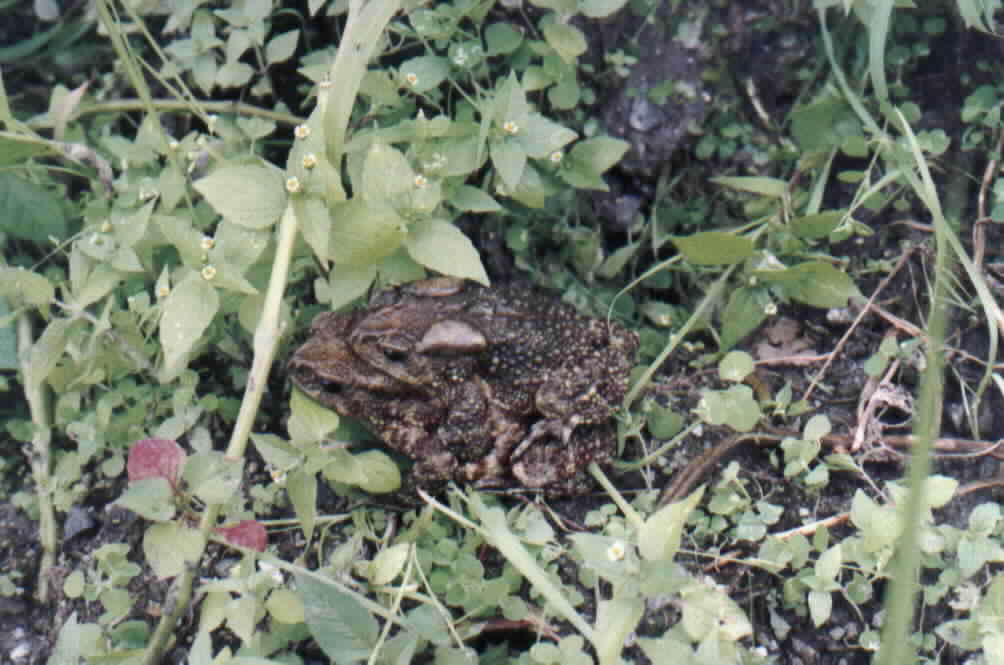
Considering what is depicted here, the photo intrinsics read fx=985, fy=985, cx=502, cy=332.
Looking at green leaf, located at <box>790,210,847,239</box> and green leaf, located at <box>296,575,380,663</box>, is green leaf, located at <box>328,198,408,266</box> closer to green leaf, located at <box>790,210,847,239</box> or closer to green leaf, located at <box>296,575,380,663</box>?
green leaf, located at <box>296,575,380,663</box>

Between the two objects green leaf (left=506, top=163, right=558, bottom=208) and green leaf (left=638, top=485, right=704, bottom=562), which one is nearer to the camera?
green leaf (left=638, top=485, right=704, bottom=562)

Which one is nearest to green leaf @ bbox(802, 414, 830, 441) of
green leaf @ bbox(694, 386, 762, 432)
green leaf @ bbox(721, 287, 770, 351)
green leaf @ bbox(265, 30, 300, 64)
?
green leaf @ bbox(694, 386, 762, 432)

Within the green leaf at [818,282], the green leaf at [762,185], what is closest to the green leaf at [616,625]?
the green leaf at [818,282]

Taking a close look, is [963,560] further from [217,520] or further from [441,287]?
[217,520]

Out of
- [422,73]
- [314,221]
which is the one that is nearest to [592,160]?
[422,73]

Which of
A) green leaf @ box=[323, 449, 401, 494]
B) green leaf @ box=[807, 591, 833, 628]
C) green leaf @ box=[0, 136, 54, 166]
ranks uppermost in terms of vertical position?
green leaf @ box=[0, 136, 54, 166]

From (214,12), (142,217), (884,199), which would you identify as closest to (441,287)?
(142,217)

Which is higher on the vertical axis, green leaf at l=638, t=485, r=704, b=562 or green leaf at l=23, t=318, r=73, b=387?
green leaf at l=638, t=485, r=704, b=562
